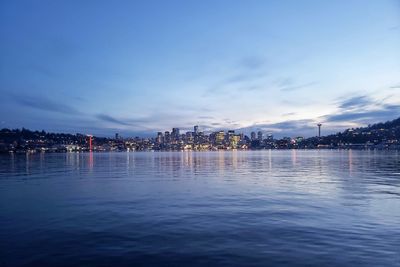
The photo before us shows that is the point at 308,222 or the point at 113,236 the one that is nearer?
the point at 113,236

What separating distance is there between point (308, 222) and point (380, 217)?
5012 mm

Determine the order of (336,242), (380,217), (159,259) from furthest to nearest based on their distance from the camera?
1. (380,217)
2. (336,242)
3. (159,259)

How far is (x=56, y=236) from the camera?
17.5m

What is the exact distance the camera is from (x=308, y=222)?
805 inches

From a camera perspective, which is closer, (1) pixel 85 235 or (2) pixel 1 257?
(2) pixel 1 257

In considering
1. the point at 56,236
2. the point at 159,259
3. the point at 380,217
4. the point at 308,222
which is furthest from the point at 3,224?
the point at 380,217

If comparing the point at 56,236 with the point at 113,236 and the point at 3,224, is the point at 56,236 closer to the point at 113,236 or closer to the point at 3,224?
the point at 113,236

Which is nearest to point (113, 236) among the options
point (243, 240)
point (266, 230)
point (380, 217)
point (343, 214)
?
point (243, 240)

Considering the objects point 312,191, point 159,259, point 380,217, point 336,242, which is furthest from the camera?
point 312,191

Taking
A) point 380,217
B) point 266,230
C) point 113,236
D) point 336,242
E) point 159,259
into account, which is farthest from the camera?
point 380,217

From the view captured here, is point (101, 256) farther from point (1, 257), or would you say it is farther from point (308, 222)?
point (308, 222)

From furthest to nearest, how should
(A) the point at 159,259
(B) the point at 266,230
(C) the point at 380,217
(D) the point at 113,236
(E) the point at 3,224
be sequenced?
(C) the point at 380,217, (E) the point at 3,224, (B) the point at 266,230, (D) the point at 113,236, (A) the point at 159,259

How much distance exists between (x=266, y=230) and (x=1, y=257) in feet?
40.0

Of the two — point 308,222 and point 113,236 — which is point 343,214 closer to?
point 308,222
